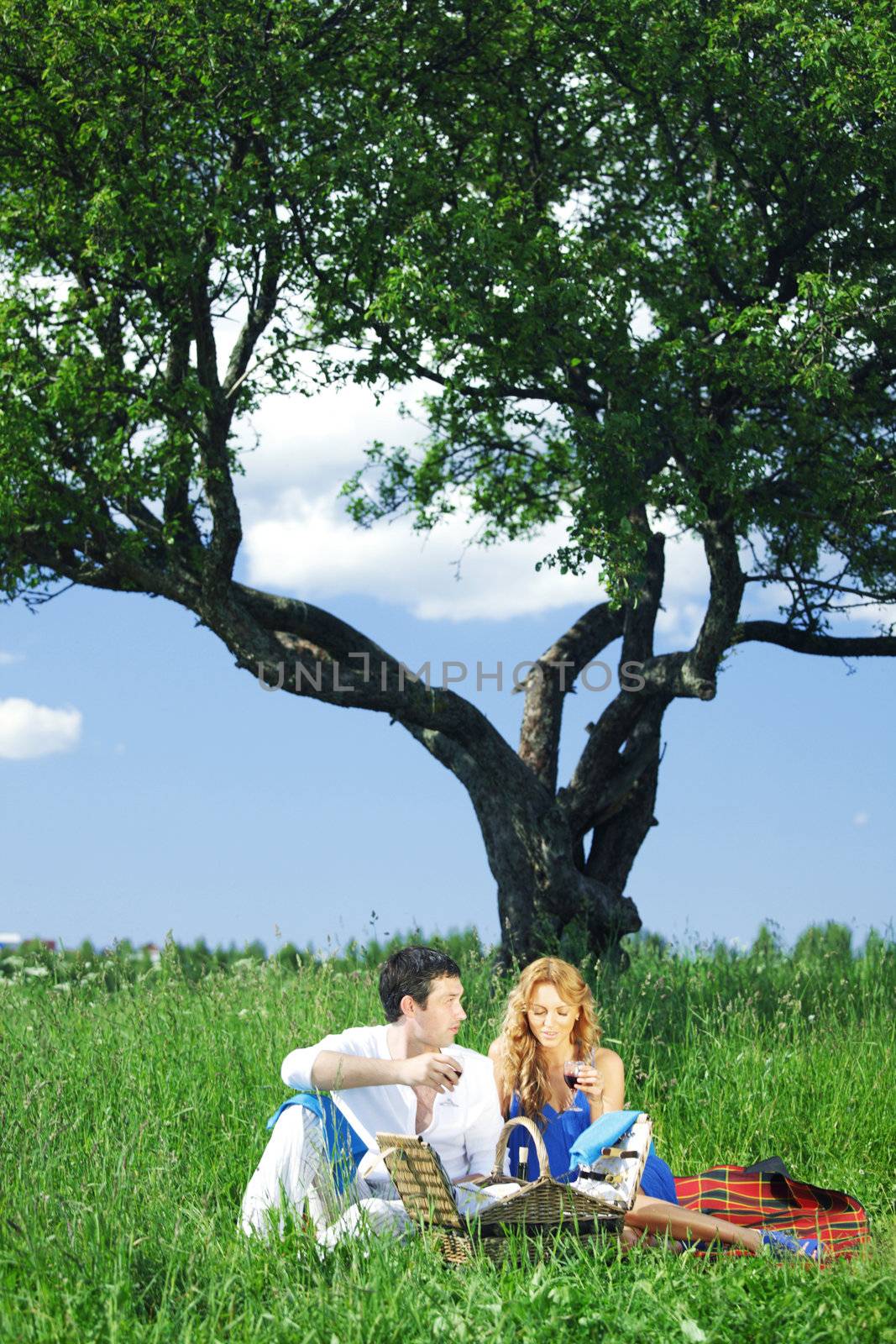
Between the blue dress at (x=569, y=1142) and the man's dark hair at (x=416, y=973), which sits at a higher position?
the man's dark hair at (x=416, y=973)

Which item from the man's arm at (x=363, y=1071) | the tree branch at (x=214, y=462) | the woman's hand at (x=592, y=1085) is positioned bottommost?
the woman's hand at (x=592, y=1085)

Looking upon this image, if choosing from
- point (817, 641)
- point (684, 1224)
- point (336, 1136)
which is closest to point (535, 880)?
point (817, 641)

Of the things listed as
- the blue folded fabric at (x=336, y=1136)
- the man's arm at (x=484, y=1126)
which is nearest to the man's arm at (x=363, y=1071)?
the blue folded fabric at (x=336, y=1136)

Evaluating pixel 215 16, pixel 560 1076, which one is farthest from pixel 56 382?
pixel 560 1076

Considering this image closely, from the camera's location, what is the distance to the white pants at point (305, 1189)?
5.26m

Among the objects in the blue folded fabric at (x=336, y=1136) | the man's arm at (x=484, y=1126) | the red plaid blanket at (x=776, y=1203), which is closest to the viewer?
the blue folded fabric at (x=336, y=1136)

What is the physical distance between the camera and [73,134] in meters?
11.4

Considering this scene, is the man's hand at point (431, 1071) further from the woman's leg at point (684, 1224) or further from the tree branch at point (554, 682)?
the tree branch at point (554, 682)

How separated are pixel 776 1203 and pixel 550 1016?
1622 mm

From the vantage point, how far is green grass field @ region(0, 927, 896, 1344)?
4566mm

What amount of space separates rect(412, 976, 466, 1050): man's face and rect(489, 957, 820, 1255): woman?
62cm

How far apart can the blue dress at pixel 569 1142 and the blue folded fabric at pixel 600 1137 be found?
334mm

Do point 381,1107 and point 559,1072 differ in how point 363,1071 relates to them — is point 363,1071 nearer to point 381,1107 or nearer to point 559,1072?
point 381,1107

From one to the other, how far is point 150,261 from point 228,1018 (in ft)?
22.2
